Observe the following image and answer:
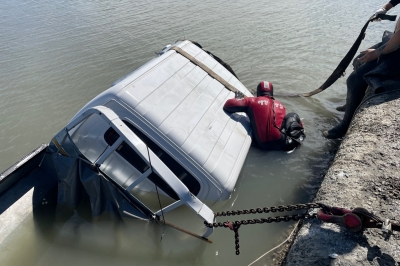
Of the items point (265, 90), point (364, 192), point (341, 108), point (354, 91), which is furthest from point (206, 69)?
point (364, 192)

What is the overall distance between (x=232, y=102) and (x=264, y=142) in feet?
2.86

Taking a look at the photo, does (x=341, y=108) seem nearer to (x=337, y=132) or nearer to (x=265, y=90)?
(x=337, y=132)

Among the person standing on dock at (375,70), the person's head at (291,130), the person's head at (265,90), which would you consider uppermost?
the person standing on dock at (375,70)

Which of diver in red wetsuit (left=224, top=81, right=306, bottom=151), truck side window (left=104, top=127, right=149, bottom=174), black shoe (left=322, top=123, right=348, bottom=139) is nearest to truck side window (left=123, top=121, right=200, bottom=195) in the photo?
truck side window (left=104, top=127, right=149, bottom=174)

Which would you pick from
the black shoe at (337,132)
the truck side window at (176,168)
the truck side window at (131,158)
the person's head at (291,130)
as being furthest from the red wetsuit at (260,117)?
the truck side window at (131,158)

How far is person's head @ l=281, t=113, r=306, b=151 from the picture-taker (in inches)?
214

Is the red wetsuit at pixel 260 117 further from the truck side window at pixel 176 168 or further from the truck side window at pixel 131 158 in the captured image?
the truck side window at pixel 131 158

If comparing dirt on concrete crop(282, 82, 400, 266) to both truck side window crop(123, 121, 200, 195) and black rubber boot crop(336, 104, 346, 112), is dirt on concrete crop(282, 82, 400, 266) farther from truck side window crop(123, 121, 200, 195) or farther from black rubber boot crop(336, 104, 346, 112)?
black rubber boot crop(336, 104, 346, 112)

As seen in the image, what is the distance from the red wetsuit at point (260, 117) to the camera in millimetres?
5266

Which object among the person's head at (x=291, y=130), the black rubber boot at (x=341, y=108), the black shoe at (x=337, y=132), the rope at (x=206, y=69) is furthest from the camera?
the black rubber boot at (x=341, y=108)

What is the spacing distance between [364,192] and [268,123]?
7.15 ft

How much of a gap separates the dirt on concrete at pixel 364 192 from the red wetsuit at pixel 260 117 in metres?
1.22

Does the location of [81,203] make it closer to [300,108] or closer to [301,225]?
[301,225]

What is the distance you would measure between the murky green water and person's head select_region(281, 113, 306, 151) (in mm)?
255
